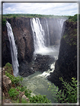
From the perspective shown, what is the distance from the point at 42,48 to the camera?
22.0 meters

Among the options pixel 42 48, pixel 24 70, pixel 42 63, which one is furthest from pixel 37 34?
pixel 24 70

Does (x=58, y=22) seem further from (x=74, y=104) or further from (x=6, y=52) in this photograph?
(x=74, y=104)

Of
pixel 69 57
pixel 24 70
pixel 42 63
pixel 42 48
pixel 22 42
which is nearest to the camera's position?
pixel 69 57

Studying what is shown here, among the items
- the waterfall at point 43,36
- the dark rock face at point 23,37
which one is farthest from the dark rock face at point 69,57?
the waterfall at point 43,36

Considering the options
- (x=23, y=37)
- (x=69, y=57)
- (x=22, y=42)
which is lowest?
(x=69, y=57)

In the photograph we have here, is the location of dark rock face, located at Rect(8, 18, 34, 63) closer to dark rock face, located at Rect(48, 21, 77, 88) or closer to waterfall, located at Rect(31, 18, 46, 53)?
waterfall, located at Rect(31, 18, 46, 53)

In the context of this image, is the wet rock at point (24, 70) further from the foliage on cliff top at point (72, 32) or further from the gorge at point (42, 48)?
the foliage on cliff top at point (72, 32)

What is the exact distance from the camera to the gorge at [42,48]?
29.5 feet

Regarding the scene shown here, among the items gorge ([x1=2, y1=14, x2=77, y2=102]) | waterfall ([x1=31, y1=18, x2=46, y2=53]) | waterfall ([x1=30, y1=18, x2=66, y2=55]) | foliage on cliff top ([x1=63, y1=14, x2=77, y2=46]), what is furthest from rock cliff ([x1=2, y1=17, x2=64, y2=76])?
foliage on cliff top ([x1=63, y1=14, x2=77, y2=46])

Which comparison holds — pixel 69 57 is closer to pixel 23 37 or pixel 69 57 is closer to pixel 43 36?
pixel 23 37

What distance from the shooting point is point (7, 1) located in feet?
8.75

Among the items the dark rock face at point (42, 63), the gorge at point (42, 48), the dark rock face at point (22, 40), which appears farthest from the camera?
the dark rock face at point (42, 63)

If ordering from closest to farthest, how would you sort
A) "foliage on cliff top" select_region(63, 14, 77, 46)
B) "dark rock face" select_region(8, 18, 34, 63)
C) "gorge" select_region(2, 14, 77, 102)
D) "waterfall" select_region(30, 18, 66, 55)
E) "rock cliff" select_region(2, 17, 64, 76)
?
"foliage on cliff top" select_region(63, 14, 77, 46)
"gorge" select_region(2, 14, 77, 102)
"rock cliff" select_region(2, 17, 64, 76)
"dark rock face" select_region(8, 18, 34, 63)
"waterfall" select_region(30, 18, 66, 55)

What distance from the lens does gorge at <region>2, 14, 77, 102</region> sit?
8.99 metres
